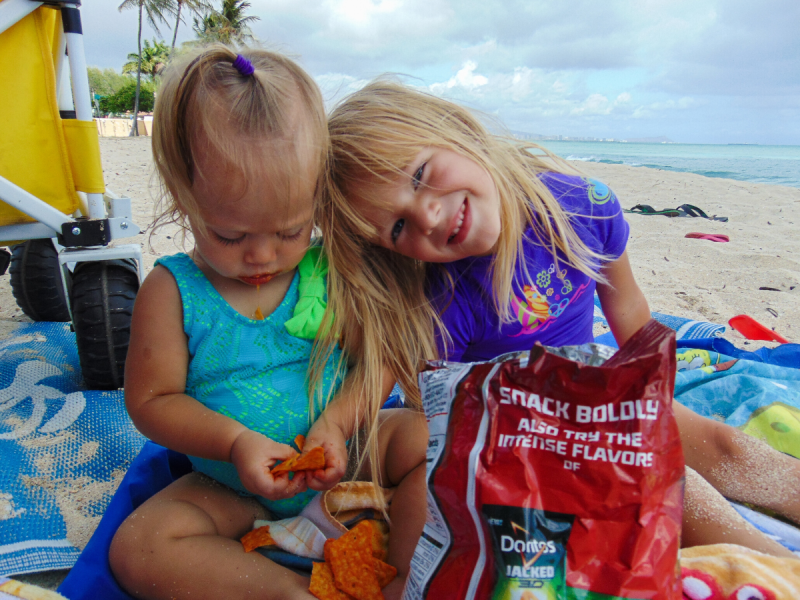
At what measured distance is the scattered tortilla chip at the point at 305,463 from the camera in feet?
3.20

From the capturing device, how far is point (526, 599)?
65cm

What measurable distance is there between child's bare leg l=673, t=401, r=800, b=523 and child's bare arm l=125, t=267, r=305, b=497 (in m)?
0.91

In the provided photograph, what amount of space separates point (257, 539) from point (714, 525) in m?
0.88

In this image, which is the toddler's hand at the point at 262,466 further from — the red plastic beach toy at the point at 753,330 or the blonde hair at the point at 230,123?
the red plastic beach toy at the point at 753,330

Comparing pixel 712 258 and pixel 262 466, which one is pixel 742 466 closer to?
pixel 262 466

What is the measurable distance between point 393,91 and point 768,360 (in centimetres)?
161

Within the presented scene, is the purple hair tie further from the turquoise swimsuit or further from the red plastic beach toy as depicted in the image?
→ the red plastic beach toy

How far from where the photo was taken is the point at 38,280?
2193 millimetres

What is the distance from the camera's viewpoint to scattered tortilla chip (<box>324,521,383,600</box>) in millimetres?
955

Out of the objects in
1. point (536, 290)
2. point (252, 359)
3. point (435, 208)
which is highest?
point (435, 208)

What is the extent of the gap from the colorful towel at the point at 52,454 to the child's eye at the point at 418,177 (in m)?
1.06

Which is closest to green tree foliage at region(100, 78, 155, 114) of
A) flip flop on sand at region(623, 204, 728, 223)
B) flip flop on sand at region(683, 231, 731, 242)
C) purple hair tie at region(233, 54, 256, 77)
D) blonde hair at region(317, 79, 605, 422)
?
flip flop on sand at region(623, 204, 728, 223)

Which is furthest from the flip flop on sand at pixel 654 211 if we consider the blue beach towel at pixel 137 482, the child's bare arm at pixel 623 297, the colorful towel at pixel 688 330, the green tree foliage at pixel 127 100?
the green tree foliage at pixel 127 100

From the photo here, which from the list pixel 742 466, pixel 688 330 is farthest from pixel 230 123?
pixel 688 330
